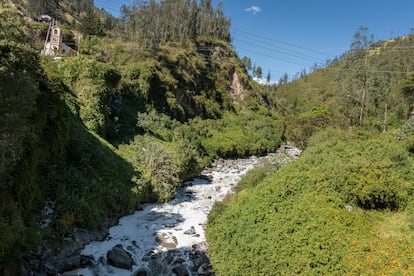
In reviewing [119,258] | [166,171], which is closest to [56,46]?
[166,171]

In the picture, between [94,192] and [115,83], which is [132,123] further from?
[94,192]

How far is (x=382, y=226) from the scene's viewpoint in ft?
47.1

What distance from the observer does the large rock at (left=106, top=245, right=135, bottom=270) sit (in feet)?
50.9

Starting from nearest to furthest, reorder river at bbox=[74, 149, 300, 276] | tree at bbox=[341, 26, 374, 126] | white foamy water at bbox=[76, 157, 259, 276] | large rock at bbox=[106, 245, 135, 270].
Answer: large rock at bbox=[106, 245, 135, 270], river at bbox=[74, 149, 300, 276], white foamy water at bbox=[76, 157, 259, 276], tree at bbox=[341, 26, 374, 126]

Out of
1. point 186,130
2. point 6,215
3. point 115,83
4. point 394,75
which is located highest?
point 394,75

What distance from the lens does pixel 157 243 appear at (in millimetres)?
18531

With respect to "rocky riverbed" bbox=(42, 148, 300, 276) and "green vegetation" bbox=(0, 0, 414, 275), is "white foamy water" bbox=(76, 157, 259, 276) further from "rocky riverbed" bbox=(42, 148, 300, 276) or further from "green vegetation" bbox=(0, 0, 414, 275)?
"green vegetation" bbox=(0, 0, 414, 275)

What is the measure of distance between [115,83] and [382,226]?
1177 inches

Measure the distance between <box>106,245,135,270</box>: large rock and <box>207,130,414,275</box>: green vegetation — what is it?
15.5 feet

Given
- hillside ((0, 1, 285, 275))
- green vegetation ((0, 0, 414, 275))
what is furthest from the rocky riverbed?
hillside ((0, 1, 285, 275))

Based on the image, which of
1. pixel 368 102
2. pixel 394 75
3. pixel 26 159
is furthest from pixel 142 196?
pixel 394 75

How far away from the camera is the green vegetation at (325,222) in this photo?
483 inches

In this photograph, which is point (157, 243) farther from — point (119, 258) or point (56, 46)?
point (56, 46)

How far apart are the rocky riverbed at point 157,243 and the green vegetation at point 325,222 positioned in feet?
4.29
